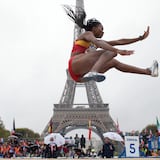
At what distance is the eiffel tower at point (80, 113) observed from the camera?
58375 millimetres

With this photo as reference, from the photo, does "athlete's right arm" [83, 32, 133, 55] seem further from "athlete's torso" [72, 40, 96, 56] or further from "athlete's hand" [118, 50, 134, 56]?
"athlete's torso" [72, 40, 96, 56]

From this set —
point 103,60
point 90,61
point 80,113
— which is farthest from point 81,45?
point 80,113

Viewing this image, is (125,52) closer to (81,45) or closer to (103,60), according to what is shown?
(103,60)

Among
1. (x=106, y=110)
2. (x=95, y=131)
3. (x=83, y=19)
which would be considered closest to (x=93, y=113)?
(x=106, y=110)

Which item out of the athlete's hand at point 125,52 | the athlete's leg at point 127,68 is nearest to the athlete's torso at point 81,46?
the athlete's leg at point 127,68

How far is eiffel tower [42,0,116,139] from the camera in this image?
192 ft

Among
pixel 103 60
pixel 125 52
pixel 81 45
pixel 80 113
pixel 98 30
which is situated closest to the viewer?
pixel 125 52

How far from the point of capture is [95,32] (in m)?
5.42

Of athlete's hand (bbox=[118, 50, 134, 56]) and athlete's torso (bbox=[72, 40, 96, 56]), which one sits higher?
athlete's torso (bbox=[72, 40, 96, 56])

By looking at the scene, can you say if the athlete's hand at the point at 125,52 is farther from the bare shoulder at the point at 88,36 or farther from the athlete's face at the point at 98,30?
the athlete's face at the point at 98,30

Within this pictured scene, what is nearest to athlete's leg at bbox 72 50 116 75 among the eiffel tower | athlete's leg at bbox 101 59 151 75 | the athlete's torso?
the athlete's torso

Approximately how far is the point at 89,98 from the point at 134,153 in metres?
44.4

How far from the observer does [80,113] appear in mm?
60312

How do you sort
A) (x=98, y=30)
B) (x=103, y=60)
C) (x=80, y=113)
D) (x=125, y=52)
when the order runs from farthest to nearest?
1. (x=80, y=113)
2. (x=98, y=30)
3. (x=103, y=60)
4. (x=125, y=52)
